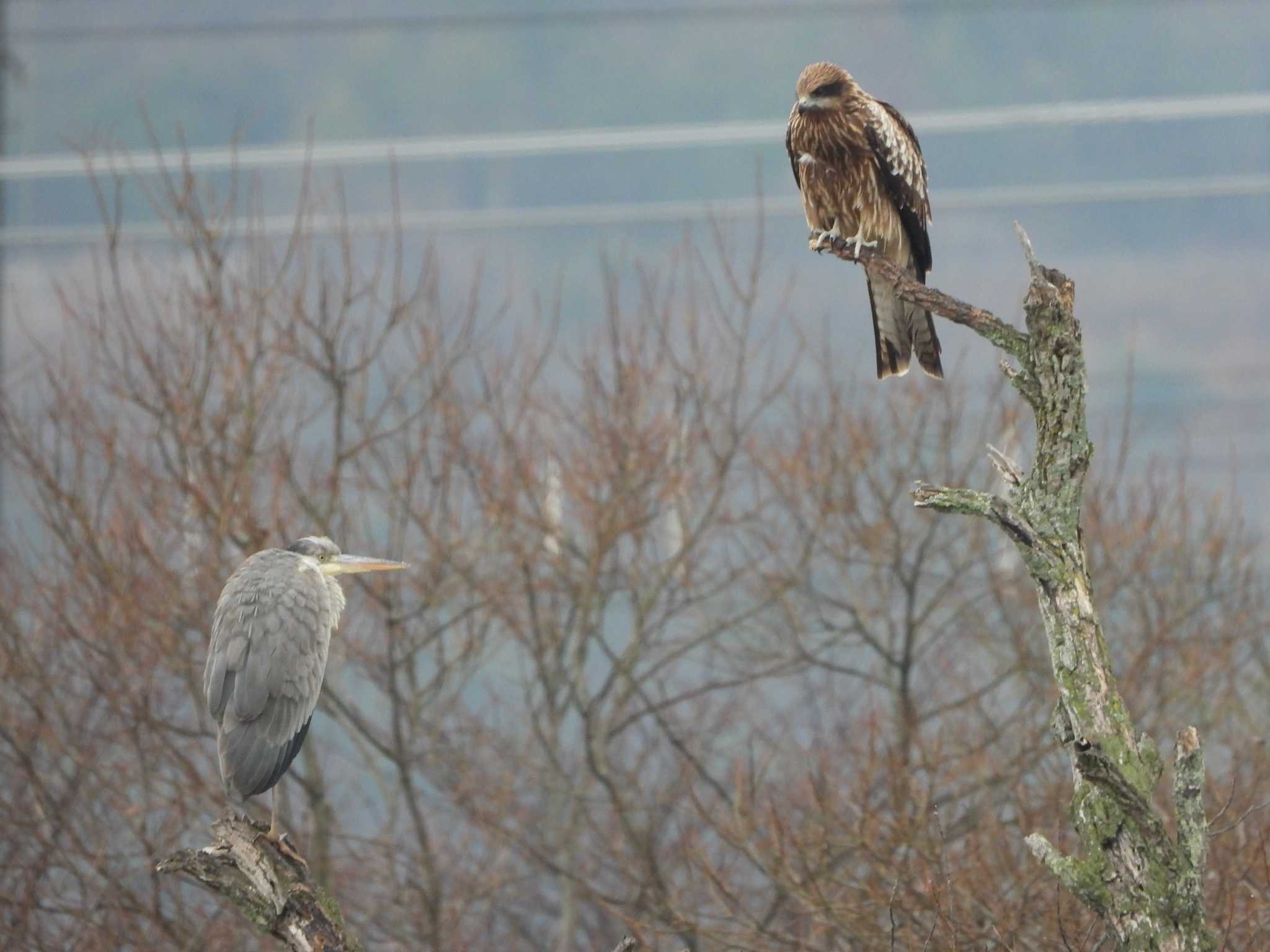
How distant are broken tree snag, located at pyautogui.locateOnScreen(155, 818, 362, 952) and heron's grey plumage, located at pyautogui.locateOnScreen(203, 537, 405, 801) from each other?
0.38 metres

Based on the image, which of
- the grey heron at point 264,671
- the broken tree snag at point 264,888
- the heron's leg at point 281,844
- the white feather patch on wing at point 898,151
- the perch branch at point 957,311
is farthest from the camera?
the white feather patch on wing at point 898,151

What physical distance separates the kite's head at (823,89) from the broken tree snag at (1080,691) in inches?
63.9

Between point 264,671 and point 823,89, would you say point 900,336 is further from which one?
point 264,671

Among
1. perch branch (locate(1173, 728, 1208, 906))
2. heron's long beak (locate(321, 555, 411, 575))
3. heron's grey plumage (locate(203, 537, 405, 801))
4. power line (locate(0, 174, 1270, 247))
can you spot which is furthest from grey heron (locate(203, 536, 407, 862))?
power line (locate(0, 174, 1270, 247))

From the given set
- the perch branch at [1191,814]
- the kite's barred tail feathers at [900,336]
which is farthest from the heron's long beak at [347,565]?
the perch branch at [1191,814]

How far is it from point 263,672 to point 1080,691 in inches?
113

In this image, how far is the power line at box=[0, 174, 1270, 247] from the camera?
17406mm

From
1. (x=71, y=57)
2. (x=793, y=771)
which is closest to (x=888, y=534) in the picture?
(x=793, y=771)

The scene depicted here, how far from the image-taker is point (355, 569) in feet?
20.5

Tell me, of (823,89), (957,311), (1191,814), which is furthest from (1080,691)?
(823,89)

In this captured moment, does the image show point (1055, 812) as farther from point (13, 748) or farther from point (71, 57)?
point (71, 57)

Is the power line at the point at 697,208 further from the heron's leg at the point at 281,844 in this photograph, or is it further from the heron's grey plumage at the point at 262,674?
the heron's leg at the point at 281,844

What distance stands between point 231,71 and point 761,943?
45.2 feet

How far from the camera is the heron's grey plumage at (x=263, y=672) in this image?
18.5 ft
